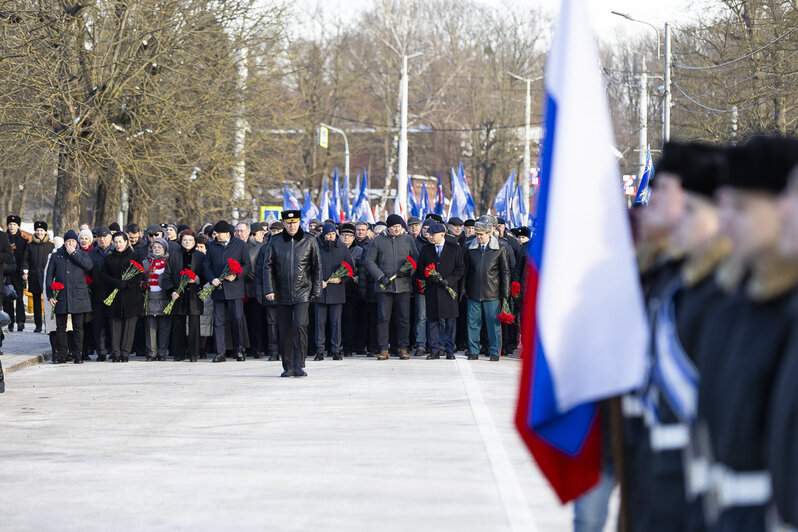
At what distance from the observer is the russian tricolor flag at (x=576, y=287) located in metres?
4.42

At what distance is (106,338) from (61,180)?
9.74 metres

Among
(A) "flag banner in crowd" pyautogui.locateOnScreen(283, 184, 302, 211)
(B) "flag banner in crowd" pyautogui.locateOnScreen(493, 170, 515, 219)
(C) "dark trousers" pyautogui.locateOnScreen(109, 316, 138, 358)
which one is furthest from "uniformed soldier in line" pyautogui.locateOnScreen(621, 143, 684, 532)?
(A) "flag banner in crowd" pyautogui.locateOnScreen(283, 184, 302, 211)

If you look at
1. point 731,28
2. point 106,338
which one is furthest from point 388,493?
point 731,28

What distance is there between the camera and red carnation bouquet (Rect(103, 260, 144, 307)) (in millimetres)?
19375

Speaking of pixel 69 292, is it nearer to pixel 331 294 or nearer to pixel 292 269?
pixel 331 294

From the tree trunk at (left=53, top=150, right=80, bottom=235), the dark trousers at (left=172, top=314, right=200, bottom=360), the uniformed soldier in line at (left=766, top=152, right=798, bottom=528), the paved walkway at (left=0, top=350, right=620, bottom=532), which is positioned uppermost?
the tree trunk at (left=53, top=150, right=80, bottom=235)

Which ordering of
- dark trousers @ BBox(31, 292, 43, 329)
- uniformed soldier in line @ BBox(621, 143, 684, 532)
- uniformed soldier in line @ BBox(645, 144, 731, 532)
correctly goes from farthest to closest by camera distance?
1. dark trousers @ BBox(31, 292, 43, 329)
2. uniformed soldier in line @ BBox(621, 143, 684, 532)
3. uniformed soldier in line @ BBox(645, 144, 731, 532)

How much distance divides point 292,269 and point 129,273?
4.32 metres

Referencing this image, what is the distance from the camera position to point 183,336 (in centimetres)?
1994

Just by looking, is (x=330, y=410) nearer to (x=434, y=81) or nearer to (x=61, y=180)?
(x=61, y=180)

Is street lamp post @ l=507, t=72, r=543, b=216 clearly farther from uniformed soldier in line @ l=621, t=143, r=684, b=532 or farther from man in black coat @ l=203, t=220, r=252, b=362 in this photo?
uniformed soldier in line @ l=621, t=143, r=684, b=532

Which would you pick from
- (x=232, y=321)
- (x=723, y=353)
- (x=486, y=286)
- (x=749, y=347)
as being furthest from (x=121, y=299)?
(x=749, y=347)

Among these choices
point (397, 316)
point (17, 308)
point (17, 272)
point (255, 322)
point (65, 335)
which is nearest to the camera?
point (65, 335)

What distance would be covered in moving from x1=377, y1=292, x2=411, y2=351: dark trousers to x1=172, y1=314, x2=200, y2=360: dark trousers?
277 centimetres
